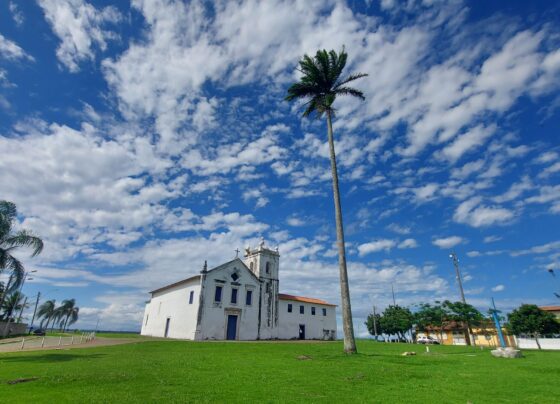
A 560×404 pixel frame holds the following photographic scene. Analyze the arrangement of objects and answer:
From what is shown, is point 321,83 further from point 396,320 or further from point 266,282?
point 396,320

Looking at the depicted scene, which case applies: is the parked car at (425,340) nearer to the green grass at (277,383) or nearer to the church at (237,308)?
the church at (237,308)

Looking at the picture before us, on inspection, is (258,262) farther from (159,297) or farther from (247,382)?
(247,382)

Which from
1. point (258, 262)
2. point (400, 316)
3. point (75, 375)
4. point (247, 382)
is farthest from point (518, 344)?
point (75, 375)

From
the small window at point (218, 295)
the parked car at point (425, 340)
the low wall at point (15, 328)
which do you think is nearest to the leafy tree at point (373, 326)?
the parked car at point (425, 340)

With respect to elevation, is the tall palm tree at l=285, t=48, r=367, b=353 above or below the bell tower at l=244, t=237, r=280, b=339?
above

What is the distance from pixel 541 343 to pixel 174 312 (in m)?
42.2

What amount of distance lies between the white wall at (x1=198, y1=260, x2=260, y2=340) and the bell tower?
4.05ft

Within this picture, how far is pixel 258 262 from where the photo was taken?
4666 cm

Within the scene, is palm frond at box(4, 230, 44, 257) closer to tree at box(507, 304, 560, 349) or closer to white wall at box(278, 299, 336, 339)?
white wall at box(278, 299, 336, 339)

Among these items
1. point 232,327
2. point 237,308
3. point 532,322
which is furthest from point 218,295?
point 532,322

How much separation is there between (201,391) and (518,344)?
42.8 m

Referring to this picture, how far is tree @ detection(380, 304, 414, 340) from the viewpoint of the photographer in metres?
52.2

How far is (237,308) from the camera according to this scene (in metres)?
41.3

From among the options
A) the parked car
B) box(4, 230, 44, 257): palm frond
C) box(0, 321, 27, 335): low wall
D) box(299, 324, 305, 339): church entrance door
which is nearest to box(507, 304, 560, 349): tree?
the parked car
